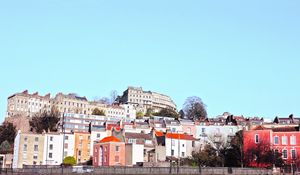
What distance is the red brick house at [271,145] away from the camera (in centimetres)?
7594

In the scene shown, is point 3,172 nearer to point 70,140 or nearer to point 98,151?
point 98,151

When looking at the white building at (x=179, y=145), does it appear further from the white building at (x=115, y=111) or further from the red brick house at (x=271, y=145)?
the white building at (x=115, y=111)

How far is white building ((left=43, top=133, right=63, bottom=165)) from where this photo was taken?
8800 cm

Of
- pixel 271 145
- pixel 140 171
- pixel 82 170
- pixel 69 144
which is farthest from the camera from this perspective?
pixel 69 144

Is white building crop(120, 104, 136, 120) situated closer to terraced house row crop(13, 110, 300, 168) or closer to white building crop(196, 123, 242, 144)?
white building crop(196, 123, 242, 144)

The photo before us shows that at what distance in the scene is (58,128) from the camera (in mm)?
116438

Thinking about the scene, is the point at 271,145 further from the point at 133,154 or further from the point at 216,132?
the point at 216,132

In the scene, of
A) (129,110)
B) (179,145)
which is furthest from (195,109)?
(179,145)

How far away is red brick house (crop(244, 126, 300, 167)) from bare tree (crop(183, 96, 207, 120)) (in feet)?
256

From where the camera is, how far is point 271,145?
7738 cm

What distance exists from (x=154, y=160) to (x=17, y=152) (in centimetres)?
2852

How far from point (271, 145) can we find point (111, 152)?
2981cm

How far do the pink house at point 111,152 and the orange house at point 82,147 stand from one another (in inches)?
544

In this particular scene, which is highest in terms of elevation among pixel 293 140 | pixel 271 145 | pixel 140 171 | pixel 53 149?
A: pixel 293 140
